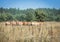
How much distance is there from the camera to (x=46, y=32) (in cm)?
371

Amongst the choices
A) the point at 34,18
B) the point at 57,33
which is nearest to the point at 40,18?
the point at 34,18

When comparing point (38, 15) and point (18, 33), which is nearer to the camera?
point (18, 33)

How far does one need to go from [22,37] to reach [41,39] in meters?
0.40

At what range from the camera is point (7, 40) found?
11.8 ft

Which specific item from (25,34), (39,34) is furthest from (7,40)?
(39,34)

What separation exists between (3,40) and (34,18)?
26249mm

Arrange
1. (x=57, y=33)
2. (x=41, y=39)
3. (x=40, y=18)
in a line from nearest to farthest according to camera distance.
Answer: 1. (x=41, y=39)
2. (x=57, y=33)
3. (x=40, y=18)

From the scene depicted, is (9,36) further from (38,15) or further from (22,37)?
(38,15)

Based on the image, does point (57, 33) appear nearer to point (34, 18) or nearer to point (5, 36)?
point (5, 36)

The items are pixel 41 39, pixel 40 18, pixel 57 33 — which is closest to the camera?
pixel 41 39

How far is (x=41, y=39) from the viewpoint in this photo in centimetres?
355

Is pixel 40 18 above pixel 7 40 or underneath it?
underneath

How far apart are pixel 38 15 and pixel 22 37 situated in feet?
89.9

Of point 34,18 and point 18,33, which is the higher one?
point 18,33
